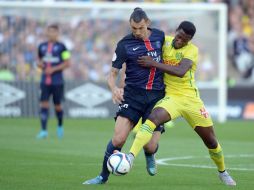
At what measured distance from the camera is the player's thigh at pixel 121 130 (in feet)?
37.3

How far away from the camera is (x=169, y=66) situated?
11.4 meters

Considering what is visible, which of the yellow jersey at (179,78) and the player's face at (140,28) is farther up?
the player's face at (140,28)

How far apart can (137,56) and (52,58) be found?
9888mm

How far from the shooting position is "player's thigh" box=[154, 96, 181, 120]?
11398 millimetres

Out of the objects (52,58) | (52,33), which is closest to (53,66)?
(52,58)

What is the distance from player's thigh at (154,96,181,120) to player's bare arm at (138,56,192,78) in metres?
0.37

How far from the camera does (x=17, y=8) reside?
2745 centimetres

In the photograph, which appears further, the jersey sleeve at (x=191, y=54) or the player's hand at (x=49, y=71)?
the player's hand at (x=49, y=71)

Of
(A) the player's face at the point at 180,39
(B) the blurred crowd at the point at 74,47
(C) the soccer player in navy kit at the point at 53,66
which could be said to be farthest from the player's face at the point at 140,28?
(B) the blurred crowd at the point at 74,47

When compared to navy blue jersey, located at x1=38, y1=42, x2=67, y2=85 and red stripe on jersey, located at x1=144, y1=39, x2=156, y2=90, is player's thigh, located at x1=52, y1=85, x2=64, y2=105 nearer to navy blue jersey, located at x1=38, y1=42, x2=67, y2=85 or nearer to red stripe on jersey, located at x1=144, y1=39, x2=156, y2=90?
navy blue jersey, located at x1=38, y1=42, x2=67, y2=85

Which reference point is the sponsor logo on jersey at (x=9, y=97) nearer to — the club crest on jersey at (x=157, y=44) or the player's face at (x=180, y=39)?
the club crest on jersey at (x=157, y=44)

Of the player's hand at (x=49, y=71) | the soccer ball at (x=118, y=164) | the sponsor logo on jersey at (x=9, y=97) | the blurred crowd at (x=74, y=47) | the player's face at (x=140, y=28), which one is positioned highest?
the player's face at (x=140, y=28)

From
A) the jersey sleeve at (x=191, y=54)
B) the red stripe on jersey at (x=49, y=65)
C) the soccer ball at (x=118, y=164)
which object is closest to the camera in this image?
the soccer ball at (x=118, y=164)

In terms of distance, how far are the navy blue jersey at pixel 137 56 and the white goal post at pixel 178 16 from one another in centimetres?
1558
